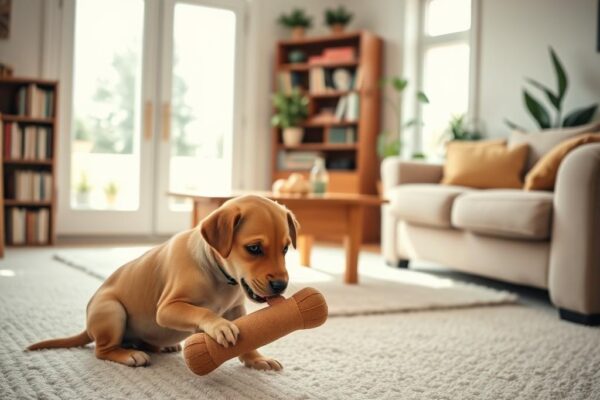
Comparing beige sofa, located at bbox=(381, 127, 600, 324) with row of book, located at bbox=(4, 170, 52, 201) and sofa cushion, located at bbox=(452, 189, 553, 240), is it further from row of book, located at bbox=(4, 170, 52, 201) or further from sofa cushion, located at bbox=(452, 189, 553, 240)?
row of book, located at bbox=(4, 170, 52, 201)

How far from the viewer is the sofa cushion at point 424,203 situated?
3.23m

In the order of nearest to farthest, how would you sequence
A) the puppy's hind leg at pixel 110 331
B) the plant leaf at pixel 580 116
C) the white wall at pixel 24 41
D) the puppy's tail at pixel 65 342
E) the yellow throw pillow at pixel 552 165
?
the puppy's hind leg at pixel 110 331 < the puppy's tail at pixel 65 342 < the yellow throw pillow at pixel 552 165 < the plant leaf at pixel 580 116 < the white wall at pixel 24 41

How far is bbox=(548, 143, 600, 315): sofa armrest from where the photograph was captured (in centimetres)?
235

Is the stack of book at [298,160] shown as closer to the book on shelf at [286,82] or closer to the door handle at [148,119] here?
the book on shelf at [286,82]

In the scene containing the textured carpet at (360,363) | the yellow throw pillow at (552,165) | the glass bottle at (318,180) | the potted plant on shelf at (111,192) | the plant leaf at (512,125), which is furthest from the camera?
the potted plant on shelf at (111,192)

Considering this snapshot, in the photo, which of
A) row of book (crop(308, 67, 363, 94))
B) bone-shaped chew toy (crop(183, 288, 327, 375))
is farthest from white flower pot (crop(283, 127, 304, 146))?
bone-shaped chew toy (crop(183, 288, 327, 375))

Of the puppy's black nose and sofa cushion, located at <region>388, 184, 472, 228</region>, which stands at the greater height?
sofa cushion, located at <region>388, 184, 472, 228</region>

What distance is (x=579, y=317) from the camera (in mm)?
2408

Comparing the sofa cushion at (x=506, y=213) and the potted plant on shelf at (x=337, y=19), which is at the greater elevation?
the potted plant on shelf at (x=337, y=19)

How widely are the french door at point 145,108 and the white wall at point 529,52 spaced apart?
228cm

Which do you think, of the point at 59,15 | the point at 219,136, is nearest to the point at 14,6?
the point at 59,15

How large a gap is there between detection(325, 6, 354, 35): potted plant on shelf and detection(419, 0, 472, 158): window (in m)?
0.71

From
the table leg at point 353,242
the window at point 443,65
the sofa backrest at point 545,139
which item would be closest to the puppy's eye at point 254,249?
the table leg at point 353,242

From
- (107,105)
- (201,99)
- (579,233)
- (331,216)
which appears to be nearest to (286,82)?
(201,99)
